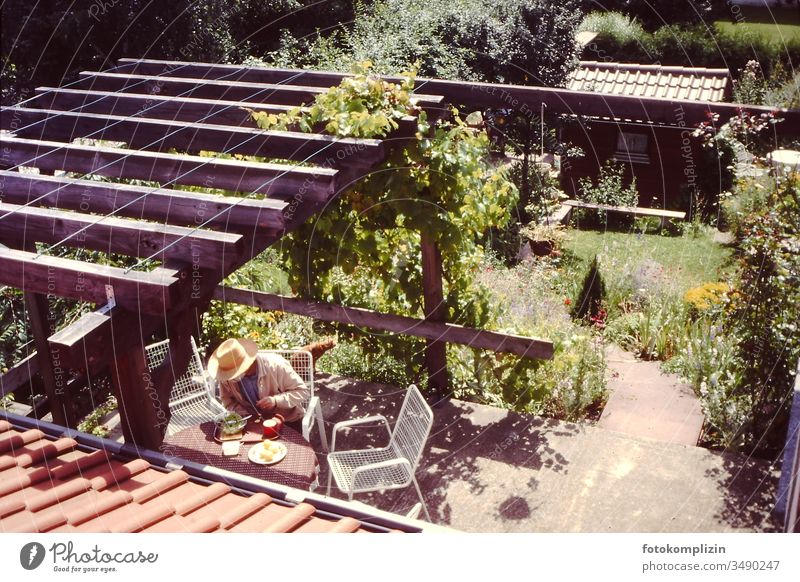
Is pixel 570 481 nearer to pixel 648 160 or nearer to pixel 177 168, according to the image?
pixel 177 168

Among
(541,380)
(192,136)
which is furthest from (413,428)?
(192,136)

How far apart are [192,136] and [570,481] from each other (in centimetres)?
377

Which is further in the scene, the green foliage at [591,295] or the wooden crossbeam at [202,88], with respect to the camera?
the green foliage at [591,295]

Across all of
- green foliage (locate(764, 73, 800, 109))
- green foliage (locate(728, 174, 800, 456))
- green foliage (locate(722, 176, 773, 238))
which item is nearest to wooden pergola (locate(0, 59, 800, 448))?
green foliage (locate(728, 174, 800, 456))

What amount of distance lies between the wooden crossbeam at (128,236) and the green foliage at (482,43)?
1065 cm

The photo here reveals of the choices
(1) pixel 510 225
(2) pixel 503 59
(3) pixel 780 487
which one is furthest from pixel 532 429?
(2) pixel 503 59

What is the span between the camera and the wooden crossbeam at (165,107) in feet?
16.3

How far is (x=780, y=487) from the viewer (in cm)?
489

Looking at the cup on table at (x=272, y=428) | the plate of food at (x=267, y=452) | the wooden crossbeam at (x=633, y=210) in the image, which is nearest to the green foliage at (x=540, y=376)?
the cup on table at (x=272, y=428)

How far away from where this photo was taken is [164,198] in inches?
152

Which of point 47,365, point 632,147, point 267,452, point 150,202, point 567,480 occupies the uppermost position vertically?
point 150,202
